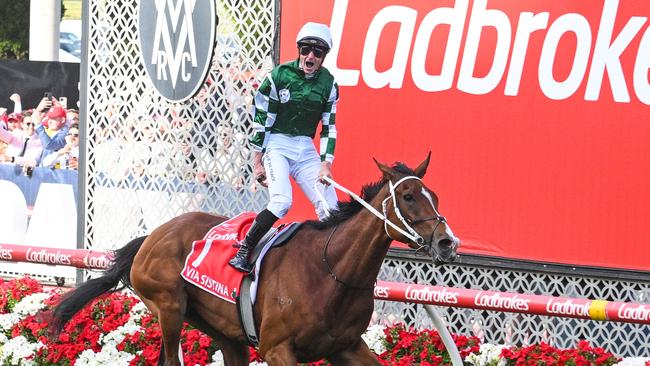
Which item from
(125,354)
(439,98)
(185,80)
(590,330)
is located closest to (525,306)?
(590,330)

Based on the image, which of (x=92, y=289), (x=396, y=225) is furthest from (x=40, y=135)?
(x=396, y=225)

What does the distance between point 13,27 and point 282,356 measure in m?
20.9

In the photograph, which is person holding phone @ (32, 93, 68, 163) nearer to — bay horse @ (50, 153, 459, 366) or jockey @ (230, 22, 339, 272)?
jockey @ (230, 22, 339, 272)

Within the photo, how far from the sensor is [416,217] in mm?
6512

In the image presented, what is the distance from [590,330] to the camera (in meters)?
8.68

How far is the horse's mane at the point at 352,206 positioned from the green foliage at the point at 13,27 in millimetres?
20267

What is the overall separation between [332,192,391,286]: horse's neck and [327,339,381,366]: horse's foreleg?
37 cm

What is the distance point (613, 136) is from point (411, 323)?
6.71 feet

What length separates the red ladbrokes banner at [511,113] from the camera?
27.4 feet

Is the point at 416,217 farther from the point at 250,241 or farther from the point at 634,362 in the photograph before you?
the point at 634,362

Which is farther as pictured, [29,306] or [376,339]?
[29,306]

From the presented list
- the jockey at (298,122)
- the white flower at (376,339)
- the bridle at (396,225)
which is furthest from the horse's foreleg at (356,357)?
the white flower at (376,339)

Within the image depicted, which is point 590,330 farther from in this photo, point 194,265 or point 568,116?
point 194,265

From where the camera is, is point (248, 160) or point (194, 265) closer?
point (194, 265)
